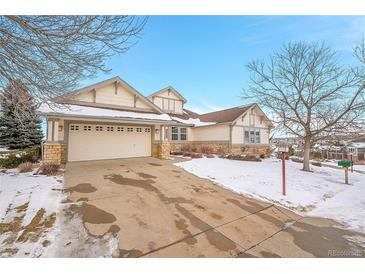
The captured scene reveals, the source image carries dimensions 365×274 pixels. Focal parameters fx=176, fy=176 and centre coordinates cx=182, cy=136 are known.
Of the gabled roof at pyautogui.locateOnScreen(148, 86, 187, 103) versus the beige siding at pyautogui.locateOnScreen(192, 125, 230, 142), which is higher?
the gabled roof at pyautogui.locateOnScreen(148, 86, 187, 103)

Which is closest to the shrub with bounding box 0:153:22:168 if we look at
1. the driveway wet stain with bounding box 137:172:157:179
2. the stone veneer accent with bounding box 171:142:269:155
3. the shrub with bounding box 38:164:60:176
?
the shrub with bounding box 38:164:60:176

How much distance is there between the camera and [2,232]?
3.06 m

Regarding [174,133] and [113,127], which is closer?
[113,127]

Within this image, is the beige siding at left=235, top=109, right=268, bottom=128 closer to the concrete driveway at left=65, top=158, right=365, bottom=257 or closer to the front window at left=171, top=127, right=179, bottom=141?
the front window at left=171, top=127, right=179, bottom=141

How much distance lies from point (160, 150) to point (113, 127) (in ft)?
11.3

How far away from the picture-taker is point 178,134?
19.3m

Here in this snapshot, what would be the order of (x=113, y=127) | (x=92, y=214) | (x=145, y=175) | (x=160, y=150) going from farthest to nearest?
(x=160, y=150) < (x=113, y=127) < (x=145, y=175) < (x=92, y=214)

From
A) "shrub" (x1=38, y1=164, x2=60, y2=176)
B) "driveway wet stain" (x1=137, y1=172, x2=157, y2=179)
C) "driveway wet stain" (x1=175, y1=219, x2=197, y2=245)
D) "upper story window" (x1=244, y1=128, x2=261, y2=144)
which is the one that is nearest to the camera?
"driveway wet stain" (x1=175, y1=219, x2=197, y2=245)

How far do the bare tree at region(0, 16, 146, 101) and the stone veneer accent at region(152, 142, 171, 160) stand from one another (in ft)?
26.9

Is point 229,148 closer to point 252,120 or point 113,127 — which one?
point 252,120

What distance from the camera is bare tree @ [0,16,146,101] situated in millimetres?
3412

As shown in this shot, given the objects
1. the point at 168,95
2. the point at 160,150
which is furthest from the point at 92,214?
the point at 168,95

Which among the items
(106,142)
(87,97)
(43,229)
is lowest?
(43,229)

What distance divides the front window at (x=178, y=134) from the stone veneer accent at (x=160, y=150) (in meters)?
6.16
